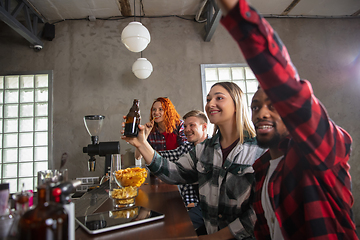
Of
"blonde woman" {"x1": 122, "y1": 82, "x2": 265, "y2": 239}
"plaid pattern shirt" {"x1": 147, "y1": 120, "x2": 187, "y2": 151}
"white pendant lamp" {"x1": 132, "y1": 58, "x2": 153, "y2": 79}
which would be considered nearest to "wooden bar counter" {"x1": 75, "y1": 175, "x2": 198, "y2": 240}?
"blonde woman" {"x1": 122, "y1": 82, "x2": 265, "y2": 239}

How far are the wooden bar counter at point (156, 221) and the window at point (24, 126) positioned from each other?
106 inches

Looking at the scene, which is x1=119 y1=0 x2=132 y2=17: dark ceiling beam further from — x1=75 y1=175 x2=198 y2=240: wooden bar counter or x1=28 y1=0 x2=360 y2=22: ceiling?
x1=75 y1=175 x2=198 y2=240: wooden bar counter

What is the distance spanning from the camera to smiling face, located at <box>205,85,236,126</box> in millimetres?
1312

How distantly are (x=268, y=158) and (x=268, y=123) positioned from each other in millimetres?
171

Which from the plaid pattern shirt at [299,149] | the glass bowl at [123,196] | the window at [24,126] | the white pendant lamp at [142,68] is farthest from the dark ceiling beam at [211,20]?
the plaid pattern shirt at [299,149]

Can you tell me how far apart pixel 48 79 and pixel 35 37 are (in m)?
0.62

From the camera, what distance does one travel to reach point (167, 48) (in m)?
3.71

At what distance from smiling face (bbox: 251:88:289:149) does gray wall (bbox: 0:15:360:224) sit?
2.78m

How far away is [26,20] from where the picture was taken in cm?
326

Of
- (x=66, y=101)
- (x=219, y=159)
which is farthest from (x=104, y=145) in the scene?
(x=66, y=101)

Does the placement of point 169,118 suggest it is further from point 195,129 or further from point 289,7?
point 289,7

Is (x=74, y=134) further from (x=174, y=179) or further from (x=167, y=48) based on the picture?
(x=174, y=179)

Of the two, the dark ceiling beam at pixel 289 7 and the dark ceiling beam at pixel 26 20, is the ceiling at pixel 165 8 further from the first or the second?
the dark ceiling beam at pixel 26 20

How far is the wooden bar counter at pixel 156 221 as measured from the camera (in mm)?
753
